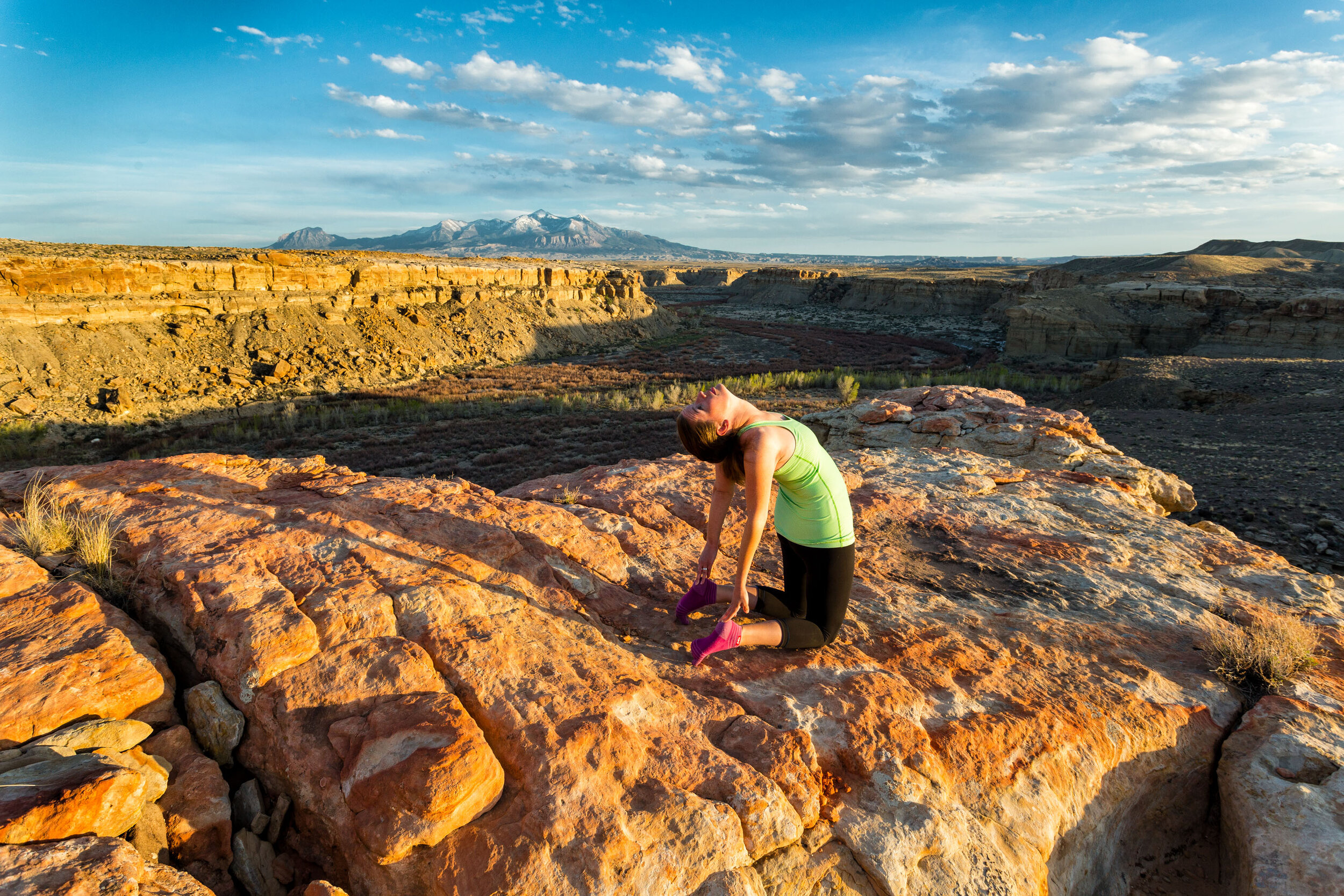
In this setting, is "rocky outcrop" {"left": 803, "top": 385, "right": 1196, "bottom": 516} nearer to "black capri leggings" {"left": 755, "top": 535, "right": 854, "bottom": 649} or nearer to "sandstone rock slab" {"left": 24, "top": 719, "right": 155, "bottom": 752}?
"black capri leggings" {"left": 755, "top": 535, "right": 854, "bottom": 649}

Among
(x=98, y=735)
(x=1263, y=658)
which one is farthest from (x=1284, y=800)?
(x=98, y=735)

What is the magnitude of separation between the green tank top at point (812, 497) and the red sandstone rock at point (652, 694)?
0.57 metres

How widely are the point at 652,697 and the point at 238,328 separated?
29.3 m

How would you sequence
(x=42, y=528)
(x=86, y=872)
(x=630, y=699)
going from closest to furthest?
(x=86, y=872) → (x=630, y=699) → (x=42, y=528)

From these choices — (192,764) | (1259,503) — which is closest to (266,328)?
(192,764)

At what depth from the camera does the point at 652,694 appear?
2510 millimetres

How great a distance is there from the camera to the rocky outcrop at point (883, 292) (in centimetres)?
5734

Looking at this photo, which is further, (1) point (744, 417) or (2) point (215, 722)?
(1) point (744, 417)

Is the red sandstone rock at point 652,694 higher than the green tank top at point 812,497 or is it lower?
lower

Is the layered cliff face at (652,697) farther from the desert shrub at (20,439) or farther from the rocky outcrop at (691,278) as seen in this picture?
the rocky outcrop at (691,278)

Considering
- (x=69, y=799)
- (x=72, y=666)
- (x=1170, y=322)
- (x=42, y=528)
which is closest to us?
(x=69, y=799)

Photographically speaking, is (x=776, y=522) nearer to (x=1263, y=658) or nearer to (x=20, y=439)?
(x=1263, y=658)

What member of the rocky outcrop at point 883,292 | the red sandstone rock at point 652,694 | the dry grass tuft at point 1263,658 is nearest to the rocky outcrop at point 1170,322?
the rocky outcrop at point 883,292

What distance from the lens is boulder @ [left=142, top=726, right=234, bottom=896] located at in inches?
74.8
